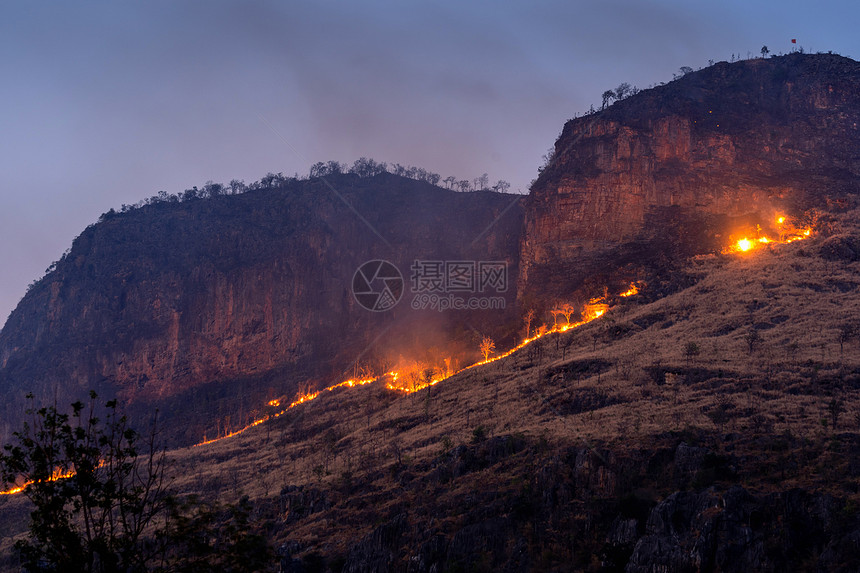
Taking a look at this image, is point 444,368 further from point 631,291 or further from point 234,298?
point 234,298

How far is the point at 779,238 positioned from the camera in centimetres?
8144

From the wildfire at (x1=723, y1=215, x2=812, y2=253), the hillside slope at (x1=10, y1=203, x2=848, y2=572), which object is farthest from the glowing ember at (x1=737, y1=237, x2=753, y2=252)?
the hillside slope at (x1=10, y1=203, x2=848, y2=572)

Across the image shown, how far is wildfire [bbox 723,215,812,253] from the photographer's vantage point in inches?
3163

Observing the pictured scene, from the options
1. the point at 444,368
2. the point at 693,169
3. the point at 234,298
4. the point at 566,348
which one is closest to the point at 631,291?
the point at 566,348

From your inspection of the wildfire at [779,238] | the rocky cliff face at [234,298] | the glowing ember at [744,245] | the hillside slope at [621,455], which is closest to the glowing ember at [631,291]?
the hillside slope at [621,455]

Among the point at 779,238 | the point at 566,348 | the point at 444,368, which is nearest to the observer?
the point at 566,348

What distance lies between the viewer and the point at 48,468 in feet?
59.0

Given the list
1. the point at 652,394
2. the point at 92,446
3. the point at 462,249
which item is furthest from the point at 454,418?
the point at 462,249

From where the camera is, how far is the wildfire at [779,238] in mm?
80331

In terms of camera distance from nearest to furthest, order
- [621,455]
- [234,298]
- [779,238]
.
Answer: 1. [621,455]
2. [779,238]
3. [234,298]

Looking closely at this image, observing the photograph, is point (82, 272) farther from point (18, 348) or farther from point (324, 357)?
point (324, 357)

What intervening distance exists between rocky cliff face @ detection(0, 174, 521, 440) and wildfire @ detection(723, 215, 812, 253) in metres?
28.1

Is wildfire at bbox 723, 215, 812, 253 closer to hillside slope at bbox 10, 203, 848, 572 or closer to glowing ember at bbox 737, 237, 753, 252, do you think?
glowing ember at bbox 737, 237, 753, 252

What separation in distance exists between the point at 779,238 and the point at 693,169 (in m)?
13.4
